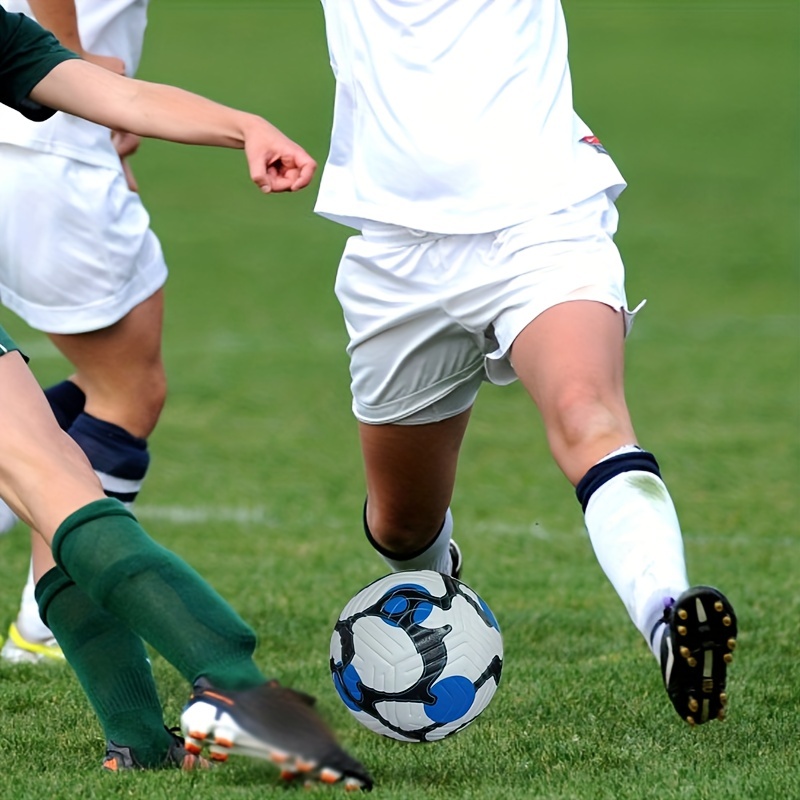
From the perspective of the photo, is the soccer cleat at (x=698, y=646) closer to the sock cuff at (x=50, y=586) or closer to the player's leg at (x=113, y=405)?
the sock cuff at (x=50, y=586)

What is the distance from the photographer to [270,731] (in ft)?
9.10

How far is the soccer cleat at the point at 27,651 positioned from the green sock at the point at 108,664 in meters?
1.54

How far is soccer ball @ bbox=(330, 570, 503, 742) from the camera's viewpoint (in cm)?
382

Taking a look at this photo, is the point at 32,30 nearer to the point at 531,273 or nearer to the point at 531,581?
the point at 531,273

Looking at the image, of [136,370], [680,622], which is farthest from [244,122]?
[136,370]

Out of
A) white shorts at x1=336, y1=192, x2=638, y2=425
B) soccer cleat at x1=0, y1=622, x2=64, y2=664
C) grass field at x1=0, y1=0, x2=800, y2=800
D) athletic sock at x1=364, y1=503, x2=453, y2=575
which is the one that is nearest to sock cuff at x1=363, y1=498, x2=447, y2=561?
athletic sock at x1=364, y1=503, x2=453, y2=575

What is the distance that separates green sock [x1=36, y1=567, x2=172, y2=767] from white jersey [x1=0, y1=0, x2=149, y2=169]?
194cm

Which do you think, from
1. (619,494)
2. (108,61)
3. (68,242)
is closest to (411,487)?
Answer: (619,494)

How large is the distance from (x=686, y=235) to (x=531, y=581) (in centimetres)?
1056

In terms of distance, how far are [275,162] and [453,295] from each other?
686 mm

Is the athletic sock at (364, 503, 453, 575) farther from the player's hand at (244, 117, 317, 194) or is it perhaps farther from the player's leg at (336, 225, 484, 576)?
the player's hand at (244, 117, 317, 194)

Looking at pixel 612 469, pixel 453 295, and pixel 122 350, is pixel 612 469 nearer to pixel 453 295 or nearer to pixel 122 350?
pixel 453 295

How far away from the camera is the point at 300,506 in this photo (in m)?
7.45

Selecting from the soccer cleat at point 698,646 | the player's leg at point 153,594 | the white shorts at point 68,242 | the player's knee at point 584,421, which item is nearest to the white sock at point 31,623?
the white shorts at point 68,242
